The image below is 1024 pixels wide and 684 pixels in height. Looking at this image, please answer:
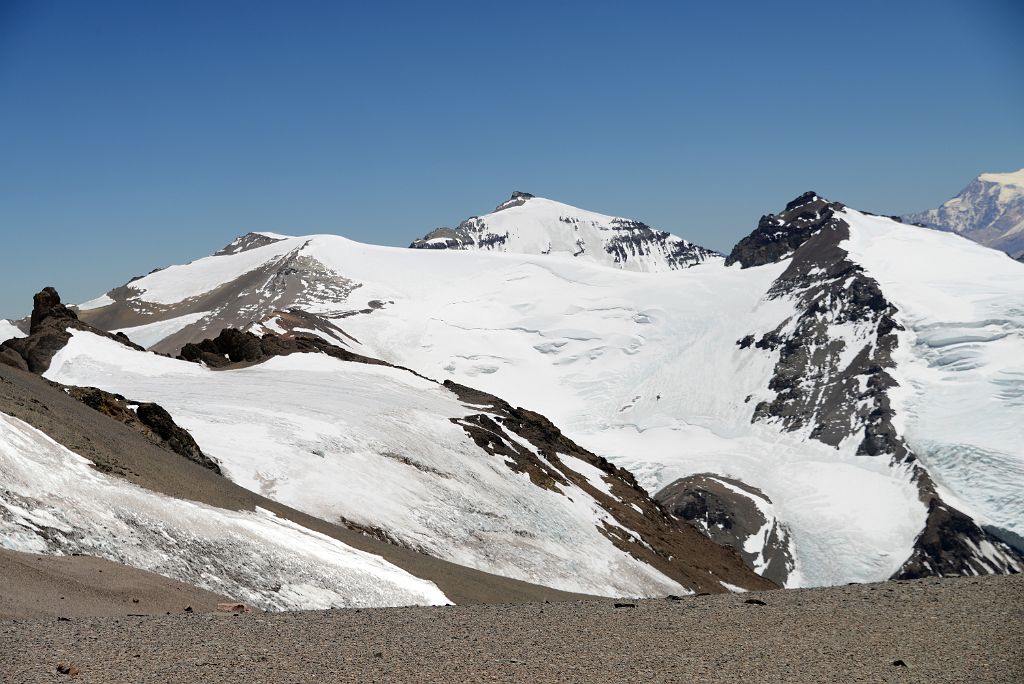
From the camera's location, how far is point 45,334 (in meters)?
58.3

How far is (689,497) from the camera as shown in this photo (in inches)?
5655

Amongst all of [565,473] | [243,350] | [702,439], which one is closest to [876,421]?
[702,439]

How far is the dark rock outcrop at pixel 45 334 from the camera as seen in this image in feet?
183

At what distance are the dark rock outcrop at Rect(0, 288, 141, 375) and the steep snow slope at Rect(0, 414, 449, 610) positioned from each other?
31165 millimetres

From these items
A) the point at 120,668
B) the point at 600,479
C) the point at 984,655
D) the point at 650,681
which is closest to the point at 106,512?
the point at 120,668

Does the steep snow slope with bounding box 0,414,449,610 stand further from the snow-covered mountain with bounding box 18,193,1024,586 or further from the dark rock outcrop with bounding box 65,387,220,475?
the snow-covered mountain with bounding box 18,193,1024,586

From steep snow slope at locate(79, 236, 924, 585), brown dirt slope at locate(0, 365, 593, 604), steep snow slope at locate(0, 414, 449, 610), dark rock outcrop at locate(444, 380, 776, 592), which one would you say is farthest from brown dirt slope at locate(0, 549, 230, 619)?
steep snow slope at locate(79, 236, 924, 585)

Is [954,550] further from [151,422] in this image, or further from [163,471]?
[163,471]

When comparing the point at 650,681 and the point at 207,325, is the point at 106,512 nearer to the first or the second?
the point at 650,681

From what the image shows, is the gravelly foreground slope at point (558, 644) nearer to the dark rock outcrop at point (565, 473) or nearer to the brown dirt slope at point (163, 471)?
the brown dirt slope at point (163, 471)

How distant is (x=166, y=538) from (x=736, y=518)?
121597mm

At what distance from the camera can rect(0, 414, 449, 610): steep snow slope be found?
2284cm

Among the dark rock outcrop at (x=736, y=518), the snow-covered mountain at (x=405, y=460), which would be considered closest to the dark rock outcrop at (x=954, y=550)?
the dark rock outcrop at (x=736, y=518)

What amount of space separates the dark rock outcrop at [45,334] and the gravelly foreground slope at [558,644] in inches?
1742
